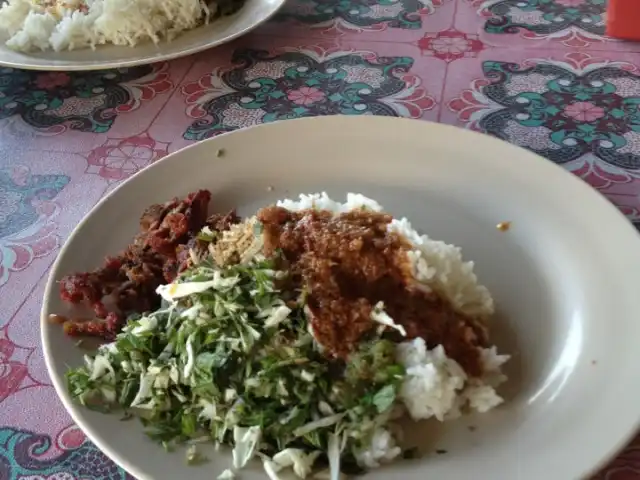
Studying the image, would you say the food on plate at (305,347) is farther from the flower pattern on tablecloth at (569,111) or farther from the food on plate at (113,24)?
the food on plate at (113,24)

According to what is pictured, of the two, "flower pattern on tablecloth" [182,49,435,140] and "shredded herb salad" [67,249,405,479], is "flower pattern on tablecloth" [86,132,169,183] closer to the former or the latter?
"flower pattern on tablecloth" [182,49,435,140]

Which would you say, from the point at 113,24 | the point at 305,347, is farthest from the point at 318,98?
the point at 305,347

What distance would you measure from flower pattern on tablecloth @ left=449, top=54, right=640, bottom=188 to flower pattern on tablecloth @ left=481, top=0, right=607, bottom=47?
121 millimetres

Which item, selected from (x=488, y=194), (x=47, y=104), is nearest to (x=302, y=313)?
(x=488, y=194)

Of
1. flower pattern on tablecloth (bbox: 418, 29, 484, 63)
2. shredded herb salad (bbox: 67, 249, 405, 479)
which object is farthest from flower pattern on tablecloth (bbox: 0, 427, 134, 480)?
flower pattern on tablecloth (bbox: 418, 29, 484, 63)

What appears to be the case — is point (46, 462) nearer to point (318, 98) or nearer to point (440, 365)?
point (440, 365)

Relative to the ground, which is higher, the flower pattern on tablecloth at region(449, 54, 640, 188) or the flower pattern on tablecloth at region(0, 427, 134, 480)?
the flower pattern on tablecloth at region(449, 54, 640, 188)

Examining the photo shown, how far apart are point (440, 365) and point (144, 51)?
123cm

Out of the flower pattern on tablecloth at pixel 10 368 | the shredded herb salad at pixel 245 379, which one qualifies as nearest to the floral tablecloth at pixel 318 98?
the flower pattern on tablecloth at pixel 10 368

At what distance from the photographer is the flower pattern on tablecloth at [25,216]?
4.45 ft

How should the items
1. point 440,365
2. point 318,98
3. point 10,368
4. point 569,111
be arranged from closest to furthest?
point 440,365, point 10,368, point 569,111, point 318,98

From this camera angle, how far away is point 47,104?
181cm

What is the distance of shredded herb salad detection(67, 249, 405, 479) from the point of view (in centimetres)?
89

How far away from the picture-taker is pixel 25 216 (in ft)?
4.77
